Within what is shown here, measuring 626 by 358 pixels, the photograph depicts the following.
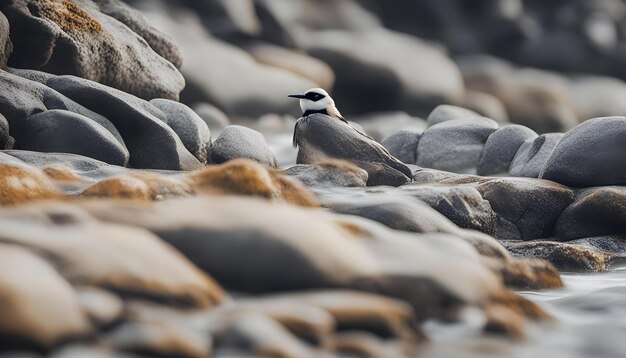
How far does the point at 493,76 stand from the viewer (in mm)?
20594

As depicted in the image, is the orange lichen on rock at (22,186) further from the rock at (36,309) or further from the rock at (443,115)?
the rock at (443,115)

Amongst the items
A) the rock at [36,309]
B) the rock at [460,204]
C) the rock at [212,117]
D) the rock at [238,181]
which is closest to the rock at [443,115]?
the rock at [212,117]

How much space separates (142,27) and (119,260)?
8.06 meters

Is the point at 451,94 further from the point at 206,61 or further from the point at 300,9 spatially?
the point at 206,61

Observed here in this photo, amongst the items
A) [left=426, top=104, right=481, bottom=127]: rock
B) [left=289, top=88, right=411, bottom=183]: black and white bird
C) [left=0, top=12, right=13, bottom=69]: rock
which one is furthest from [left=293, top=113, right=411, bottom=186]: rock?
[left=426, top=104, right=481, bottom=127]: rock

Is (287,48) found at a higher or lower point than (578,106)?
lower

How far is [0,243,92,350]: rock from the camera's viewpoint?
8.34ft

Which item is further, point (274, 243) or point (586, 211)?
point (586, 211)

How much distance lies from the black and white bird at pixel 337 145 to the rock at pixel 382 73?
10369 mm

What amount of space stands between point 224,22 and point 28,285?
15308 millimetres

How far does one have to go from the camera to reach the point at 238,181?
4617 mm

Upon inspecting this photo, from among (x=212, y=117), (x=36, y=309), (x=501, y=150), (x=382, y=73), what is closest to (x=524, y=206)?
(x=501, y=150)

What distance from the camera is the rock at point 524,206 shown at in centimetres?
709

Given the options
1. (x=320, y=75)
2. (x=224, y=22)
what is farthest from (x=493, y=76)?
(x=224, y=22)
